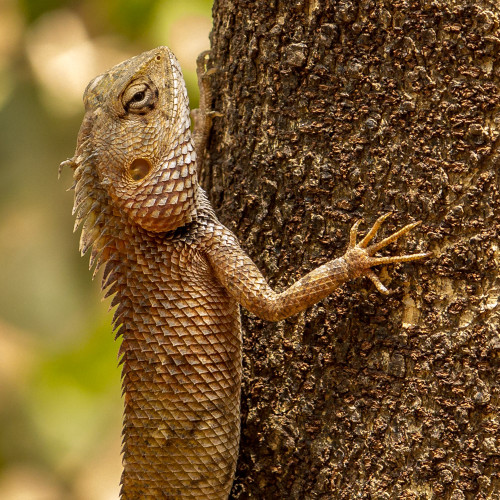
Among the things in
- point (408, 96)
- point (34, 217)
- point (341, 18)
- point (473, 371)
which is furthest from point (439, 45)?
point (34, 217)

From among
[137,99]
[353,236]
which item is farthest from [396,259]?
[137,99]

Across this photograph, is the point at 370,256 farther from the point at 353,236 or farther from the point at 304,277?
the point at 304,277

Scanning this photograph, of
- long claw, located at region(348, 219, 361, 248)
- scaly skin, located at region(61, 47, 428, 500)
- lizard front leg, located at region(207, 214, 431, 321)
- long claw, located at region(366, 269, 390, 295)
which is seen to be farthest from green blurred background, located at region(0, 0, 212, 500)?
long claw, located at region(366, 269, 390, 295)

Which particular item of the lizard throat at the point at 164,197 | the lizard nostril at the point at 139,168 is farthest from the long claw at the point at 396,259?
the lizard nostril at the point at 139,168

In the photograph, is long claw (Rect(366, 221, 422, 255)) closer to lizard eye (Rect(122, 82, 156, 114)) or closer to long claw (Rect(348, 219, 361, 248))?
long claw (Rect(348, 219, 361, 248))

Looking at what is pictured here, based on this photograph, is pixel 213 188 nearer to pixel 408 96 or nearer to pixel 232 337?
pixel 232 337

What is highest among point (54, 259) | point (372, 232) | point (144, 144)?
point (144, 144)

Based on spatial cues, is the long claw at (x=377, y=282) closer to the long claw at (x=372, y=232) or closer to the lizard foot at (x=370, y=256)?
the lizard foot at (x=370, y=256)
